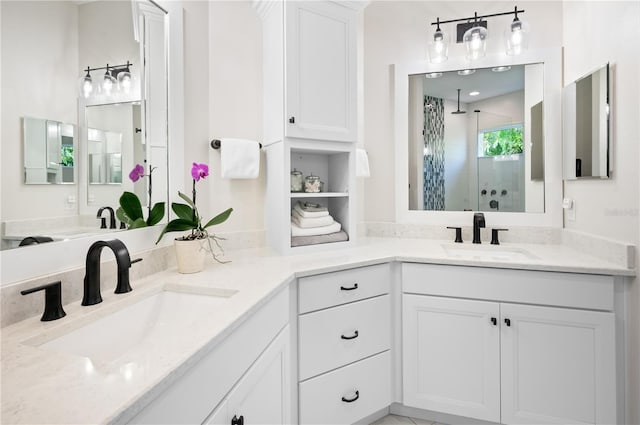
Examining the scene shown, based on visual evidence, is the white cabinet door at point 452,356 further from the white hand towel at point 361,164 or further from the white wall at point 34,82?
the white wall at point 34,82

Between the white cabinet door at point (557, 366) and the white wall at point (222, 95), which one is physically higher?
the white wall at point (222, 95)

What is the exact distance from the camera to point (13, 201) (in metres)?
0.88

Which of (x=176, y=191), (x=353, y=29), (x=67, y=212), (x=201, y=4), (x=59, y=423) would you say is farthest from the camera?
(x=353, y=29)

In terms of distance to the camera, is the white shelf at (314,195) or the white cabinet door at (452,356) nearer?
the white cabinet door at (452,356)

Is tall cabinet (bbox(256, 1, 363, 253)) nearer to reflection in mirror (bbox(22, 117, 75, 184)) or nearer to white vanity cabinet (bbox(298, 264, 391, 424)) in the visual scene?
white vanity cabinet (bbox(298, 264, 391, 424))

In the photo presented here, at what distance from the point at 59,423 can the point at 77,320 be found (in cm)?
49

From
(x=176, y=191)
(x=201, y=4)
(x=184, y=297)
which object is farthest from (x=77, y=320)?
(x=201, y=4)

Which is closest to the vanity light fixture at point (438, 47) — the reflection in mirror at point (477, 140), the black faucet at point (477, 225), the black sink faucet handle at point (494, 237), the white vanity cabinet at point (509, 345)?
the reflection in mirror at point (477, 140)

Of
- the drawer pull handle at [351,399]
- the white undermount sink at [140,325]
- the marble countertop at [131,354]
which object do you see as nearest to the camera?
the marble countertop at [131,354]

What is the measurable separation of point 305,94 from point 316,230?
29.5 inches

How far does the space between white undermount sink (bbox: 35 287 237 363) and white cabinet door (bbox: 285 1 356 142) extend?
943 mm

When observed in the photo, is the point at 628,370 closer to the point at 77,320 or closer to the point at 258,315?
the point at 258,315

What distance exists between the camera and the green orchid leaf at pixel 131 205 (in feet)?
4.19

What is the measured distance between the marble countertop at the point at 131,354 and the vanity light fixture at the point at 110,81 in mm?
684
